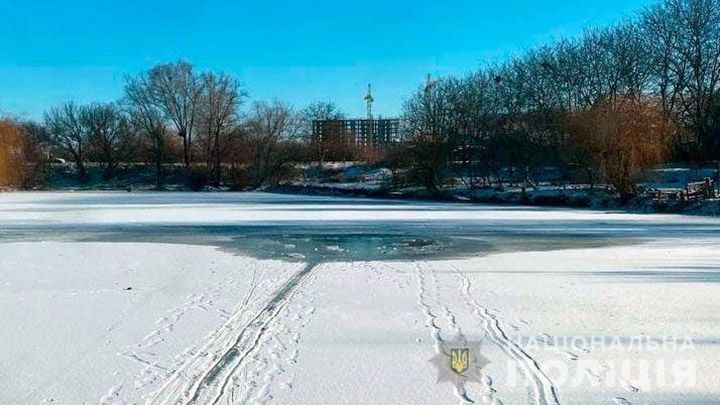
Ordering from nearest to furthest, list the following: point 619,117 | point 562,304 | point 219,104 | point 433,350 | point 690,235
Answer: point 433,350, point 562,304, point 690,235, point 619,117, point 219,104

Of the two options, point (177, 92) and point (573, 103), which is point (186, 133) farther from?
point (573, 103)

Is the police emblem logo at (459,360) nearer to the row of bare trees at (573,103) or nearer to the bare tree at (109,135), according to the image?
the row of bare trees at (573,103)

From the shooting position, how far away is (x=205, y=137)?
→ 74.6 meters

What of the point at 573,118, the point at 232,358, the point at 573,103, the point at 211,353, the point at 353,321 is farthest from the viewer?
the point at 573,103

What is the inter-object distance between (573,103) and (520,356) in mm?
47023

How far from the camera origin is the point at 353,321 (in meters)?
7.41

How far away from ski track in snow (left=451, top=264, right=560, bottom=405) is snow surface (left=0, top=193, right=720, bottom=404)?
2 centimetres

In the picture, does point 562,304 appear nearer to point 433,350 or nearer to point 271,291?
point 433,350

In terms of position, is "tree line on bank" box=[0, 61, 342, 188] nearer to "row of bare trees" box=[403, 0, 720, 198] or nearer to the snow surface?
"row of bare trees" box=[403, 0, 720, 198]

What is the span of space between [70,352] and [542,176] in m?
47.0

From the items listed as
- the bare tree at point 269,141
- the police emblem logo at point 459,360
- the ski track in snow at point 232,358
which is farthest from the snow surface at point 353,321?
the bare tree at point 269,141

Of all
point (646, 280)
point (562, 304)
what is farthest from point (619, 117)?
point (562, 304)

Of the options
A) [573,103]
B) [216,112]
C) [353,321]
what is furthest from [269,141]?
[353,321]

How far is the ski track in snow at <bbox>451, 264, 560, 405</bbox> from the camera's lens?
478cm
